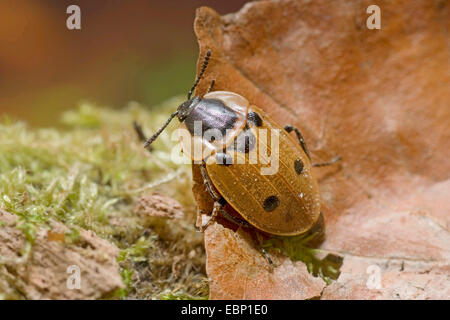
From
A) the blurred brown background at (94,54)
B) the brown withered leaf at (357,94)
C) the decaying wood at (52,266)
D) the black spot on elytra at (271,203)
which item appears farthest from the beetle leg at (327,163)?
the blurred brown background at (94,54)

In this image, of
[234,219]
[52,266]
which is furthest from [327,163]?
[52,266]

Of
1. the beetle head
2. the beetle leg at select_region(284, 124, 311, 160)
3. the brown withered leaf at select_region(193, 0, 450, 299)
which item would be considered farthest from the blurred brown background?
the beetle leg at select_region(284, 124, 311, 160)

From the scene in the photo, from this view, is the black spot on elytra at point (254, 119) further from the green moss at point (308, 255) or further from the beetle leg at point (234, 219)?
the green moss at point (308, 255)

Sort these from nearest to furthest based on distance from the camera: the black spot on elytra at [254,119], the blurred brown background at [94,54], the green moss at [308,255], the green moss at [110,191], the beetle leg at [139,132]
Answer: the green moss at [110,191], the green moss at [308,255], the black spot on elytra at [254,119], the beetle leg at [139,132], the blurred brown background at [94,54]

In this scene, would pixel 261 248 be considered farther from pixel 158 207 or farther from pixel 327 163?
pixel 327 163
